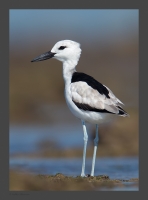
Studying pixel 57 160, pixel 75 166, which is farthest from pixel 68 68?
pixel 57 160

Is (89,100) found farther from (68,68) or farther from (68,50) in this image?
(68,50)

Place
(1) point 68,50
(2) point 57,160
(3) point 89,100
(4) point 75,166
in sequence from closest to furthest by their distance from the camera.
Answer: (3) point 89,100 → (1) point 68,50 → (4) point 75,166 → (2) point 57,160

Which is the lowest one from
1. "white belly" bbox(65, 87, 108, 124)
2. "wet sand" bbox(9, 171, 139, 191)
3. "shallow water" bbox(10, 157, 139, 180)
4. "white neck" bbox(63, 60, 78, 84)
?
"wet sand" bbox(9, 171, 139, 191)

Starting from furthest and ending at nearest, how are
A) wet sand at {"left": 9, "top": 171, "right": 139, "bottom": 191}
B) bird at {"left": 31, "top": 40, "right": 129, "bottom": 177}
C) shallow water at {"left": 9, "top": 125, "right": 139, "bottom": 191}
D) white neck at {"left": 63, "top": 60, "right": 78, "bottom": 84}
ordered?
shallow water at {"left": 9, "top": 125, "right": 139, "bottom": 191}, white neck at {"left": 63, "top": 60, "right": 78, "bottom": 84}, bird at {"left": 31, "top": 40, "right": 129, "bottom": 177}, wet sand at {"left": 9, "top": 171, "right": 139, "bottom": 191}

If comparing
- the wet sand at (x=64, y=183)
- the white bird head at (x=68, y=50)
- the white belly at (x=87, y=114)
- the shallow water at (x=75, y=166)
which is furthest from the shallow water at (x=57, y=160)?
the white bird head at (x=68, y=50)

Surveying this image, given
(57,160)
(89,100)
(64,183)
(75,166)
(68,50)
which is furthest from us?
(57,160)

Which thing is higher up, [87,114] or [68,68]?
[68,68]

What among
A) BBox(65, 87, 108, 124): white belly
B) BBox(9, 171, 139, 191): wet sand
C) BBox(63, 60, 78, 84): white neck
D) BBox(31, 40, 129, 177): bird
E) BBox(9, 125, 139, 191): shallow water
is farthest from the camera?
BBox(9, 125, 139, 191): shallow water

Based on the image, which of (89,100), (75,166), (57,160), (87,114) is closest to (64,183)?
(87,114)

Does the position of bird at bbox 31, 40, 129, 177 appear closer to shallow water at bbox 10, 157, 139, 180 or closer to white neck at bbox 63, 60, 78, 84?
white neck at bbox 63, 60, 78, 84

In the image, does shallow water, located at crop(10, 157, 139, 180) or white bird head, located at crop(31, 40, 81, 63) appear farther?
shallow water, located at crop(10, 157, 139, 180)

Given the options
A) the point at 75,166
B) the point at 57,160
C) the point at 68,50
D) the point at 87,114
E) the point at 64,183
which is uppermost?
the point at 68,50

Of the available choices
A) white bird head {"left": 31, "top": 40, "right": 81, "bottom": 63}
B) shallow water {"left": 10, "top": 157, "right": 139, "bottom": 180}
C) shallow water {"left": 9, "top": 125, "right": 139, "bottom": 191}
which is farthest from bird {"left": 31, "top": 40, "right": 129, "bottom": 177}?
shallow water {"left": 10, "top": 157, "right": 139, "bottom": 180}

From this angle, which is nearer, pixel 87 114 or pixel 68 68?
pixel 87 114
